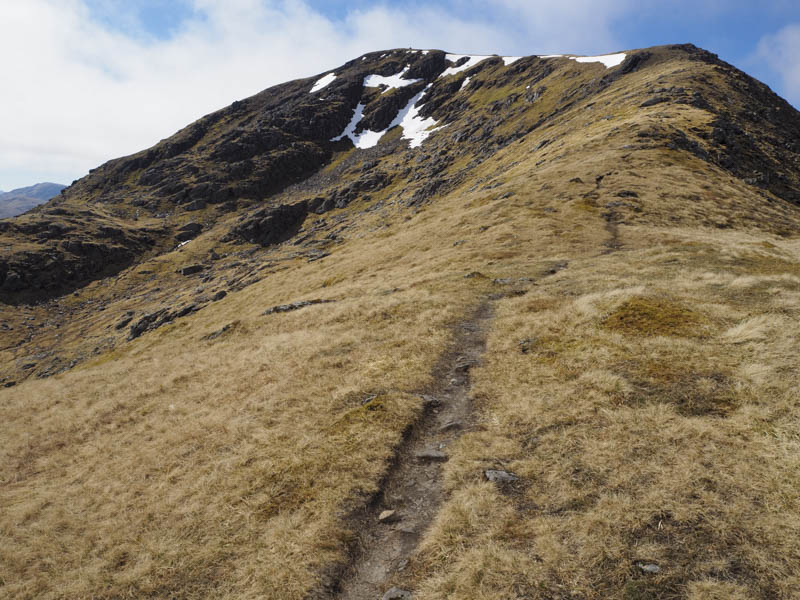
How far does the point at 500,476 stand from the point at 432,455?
2.49 m

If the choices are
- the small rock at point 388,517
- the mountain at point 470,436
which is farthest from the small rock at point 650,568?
the small rock at point 388,517

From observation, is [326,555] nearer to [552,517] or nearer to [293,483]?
[293,483]

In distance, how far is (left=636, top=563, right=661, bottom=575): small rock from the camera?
7.47 m

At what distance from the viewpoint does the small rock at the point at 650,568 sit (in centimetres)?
747

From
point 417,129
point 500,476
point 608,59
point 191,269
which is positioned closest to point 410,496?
point 500,476

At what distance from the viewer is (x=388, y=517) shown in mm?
10445

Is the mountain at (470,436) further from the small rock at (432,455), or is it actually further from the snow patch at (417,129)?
the snow patch at (417,129)

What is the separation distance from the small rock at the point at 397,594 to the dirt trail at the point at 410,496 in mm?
207

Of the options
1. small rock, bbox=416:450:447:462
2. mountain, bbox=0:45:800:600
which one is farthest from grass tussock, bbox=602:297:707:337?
small rock, bbox=416:450:447:462

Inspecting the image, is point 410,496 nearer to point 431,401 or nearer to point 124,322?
point 431,401

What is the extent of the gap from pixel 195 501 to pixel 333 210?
465ft

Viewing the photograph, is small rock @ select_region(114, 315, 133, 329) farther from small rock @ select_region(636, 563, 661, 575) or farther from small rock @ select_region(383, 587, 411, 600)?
small rock @ select_region(636, 563, 661, 575)

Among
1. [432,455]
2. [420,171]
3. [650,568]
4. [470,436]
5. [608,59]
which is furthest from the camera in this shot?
[608,59]

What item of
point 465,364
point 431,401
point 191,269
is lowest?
point 431,401
